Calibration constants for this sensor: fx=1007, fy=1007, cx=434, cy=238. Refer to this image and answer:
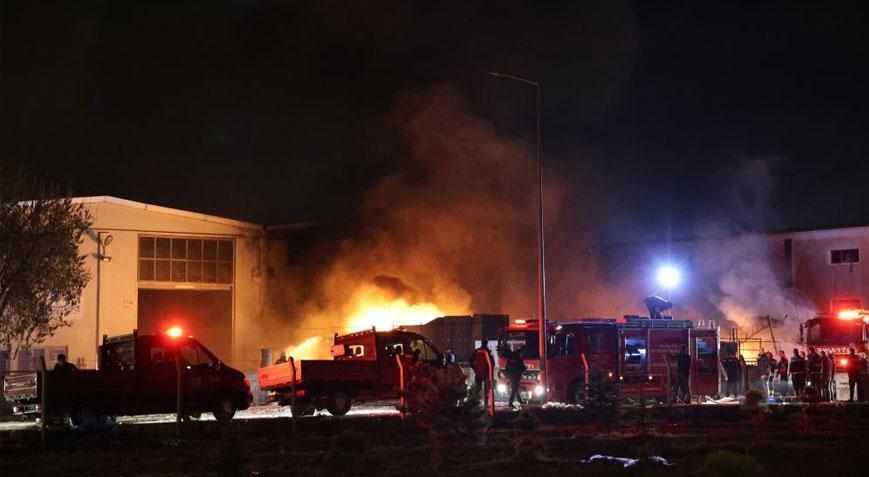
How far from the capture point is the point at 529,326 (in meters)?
27.1

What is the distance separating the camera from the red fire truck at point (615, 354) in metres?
26.4

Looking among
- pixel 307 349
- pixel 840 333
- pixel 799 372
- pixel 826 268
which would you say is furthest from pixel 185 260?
pixel 826 268

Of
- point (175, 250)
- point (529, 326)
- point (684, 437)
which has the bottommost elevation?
point (684, 437)

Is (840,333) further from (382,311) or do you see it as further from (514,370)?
(382,311)

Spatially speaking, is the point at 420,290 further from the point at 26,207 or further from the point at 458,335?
the point at 26,207

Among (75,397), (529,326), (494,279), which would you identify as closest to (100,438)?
(75,397)

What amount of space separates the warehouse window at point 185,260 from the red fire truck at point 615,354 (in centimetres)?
1738

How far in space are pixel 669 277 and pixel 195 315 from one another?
73.6ft

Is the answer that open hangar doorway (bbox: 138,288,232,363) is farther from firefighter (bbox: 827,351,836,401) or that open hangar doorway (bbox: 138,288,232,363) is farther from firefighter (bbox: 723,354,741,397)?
firefighter (bbox: 827,351,836,401)

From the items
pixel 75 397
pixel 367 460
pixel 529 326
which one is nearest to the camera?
pixel 367 460

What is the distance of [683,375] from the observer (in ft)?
88.9

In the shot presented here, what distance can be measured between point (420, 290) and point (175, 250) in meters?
10.6

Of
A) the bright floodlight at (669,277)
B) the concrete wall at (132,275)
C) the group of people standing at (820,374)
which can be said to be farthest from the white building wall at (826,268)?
the concrete wall at (132,275)

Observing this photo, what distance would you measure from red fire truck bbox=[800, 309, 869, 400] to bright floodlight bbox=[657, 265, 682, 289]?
1507cm
